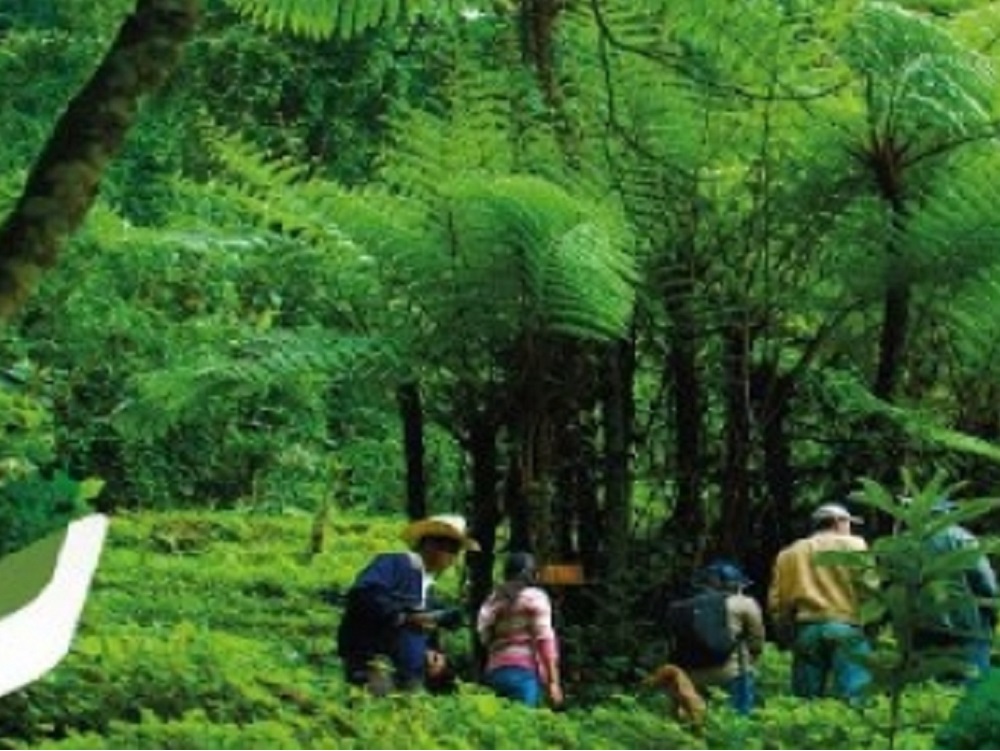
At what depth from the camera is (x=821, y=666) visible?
7.21m

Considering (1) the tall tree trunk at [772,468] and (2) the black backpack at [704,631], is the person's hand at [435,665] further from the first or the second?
(1) the tall tree trunk at [772,468]

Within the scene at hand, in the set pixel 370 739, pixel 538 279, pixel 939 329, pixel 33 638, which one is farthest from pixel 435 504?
pixel 33 638

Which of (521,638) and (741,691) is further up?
(521,638)

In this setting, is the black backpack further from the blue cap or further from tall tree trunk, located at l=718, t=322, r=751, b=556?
tall tree trunk, located at l=718, t=322, r=751, b=556

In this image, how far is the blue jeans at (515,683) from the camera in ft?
22.3

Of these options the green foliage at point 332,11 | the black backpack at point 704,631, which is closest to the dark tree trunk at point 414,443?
the black backpack at point 704,631

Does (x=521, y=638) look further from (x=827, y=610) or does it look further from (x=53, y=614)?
(x=53, y=614)

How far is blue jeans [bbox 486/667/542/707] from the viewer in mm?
6785

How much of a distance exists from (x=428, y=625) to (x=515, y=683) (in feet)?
2.19

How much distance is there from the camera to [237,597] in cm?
1009

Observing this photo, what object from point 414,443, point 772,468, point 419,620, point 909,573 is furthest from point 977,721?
point 414,443

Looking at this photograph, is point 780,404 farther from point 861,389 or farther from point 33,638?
point 33,638

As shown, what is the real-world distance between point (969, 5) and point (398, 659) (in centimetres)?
504

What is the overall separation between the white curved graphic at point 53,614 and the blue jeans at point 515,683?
209 inches
